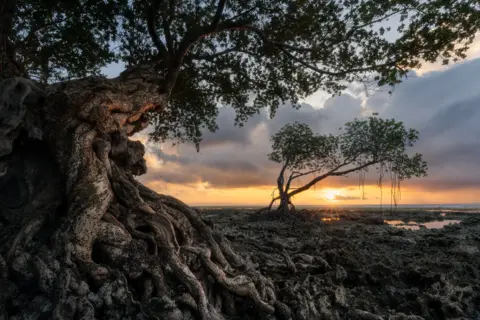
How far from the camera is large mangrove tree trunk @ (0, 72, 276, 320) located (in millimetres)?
4453

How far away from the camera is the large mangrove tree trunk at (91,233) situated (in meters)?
4.45

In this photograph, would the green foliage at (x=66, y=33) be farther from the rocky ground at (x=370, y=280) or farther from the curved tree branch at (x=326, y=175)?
the curved tree branch at (x=326, y=175)

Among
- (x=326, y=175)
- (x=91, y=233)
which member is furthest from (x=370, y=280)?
(x=326, y=175)

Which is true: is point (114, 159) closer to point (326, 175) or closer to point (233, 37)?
point (233, 37)

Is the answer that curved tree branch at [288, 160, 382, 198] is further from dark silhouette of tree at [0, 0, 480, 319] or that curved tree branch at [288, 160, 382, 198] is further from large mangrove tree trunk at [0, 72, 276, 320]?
large mangrove tree trunk at [0, 72, 276, 320]

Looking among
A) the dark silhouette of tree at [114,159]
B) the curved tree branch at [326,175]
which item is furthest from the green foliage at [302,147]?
the dark silhouette of tree at [114,159]

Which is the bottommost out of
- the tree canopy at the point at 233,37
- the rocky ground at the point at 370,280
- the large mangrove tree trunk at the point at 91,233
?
the rocky ground at the point at 370,280

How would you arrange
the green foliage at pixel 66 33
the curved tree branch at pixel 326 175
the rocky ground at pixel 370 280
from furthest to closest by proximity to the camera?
the curved tree branch at pixel 326 175 → the green foliage at pixel 66 33 → the rocky ground at pixel 370 280

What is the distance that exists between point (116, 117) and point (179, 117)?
26.9ft

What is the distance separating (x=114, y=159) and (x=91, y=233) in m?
2.73

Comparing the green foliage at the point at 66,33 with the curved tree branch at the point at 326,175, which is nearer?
the green foliage at the point at 66,33

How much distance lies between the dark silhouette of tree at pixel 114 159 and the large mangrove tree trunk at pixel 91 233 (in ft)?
0.07

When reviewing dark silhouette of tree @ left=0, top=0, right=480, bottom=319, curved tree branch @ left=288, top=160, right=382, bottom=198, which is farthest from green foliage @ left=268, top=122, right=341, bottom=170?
dark silhouette of tree @ left=0, top=0, right=480, bottom=319

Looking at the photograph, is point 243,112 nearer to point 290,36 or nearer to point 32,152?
point 290,36
